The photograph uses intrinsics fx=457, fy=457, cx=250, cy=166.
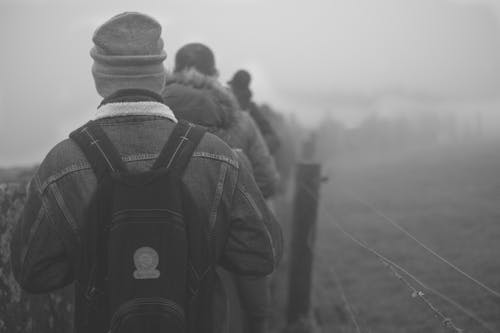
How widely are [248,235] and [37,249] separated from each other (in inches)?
36.6

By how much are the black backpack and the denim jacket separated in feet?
0.20

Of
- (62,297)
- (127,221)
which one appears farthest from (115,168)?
(62,297)

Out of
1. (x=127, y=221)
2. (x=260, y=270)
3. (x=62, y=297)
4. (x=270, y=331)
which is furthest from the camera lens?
(x=270, y=331)

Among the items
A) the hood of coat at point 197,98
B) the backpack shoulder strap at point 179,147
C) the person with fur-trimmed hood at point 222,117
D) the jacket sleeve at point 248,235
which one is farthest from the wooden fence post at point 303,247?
the backpack shoulder strap at point 179,147

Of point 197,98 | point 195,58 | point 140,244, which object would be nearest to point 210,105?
point 197,98

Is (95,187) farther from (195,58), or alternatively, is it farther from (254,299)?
(254,299)

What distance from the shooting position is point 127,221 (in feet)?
5.98

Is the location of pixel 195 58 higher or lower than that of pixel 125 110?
higher

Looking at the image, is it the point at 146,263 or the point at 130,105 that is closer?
the point at 146,263

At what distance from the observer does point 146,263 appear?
186cm

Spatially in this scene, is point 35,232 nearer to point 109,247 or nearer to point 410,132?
point 109,247

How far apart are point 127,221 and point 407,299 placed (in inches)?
157

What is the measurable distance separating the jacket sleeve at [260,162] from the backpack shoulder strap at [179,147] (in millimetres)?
1806

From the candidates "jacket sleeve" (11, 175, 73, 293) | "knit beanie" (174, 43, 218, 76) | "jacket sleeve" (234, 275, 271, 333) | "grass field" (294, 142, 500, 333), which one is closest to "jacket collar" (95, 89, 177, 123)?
"jacket sleeve" (11, 175, 73, 293)
